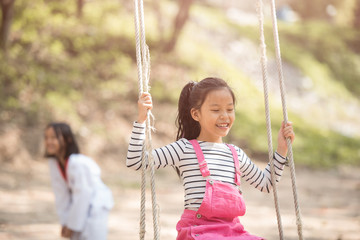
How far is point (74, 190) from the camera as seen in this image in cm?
324

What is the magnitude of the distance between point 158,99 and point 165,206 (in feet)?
13.5

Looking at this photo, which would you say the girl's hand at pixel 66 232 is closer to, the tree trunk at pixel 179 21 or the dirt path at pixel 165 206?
the dirt path at pixel 165 206

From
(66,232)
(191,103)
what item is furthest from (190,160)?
(66,232)

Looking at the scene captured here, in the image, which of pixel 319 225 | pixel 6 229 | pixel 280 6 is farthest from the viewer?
pixel 280 6

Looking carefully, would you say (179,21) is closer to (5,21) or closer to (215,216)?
(5,21)

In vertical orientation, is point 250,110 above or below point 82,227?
above

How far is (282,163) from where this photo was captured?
222cm

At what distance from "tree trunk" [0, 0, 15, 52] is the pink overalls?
686 centimetres

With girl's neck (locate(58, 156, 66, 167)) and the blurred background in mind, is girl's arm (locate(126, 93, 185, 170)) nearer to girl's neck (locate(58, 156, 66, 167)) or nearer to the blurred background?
girl's neck (locate(58, 156, 66, 167))

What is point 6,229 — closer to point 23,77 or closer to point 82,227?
point 82,227

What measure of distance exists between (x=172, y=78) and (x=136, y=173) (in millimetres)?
3159

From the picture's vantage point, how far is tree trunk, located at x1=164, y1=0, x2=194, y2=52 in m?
10.6

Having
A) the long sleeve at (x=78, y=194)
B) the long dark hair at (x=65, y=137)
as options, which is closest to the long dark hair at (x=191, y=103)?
the long sleeve at (x=78, y=194)

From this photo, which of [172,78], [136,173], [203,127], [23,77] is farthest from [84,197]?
[172,78]
